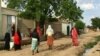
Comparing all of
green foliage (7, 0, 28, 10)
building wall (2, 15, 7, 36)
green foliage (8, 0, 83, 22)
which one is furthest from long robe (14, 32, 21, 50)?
green foliage (7, 0, 28, 10)

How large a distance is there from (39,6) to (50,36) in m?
17.6

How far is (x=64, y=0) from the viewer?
46.2m

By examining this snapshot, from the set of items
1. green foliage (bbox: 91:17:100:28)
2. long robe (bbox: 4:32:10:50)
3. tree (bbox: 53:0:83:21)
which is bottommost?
green foliage (bbox: 91:17:100:28)

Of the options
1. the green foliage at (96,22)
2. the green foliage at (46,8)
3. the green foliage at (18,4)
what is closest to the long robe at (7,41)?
the green foliage at (46,8)

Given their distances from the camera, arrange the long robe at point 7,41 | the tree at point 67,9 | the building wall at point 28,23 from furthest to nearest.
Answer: the building wall at point 28,23
the tree at point 67,9
the long robe at point 7,41

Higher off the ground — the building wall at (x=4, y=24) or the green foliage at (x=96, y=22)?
the building wall at (x=4, y=24)

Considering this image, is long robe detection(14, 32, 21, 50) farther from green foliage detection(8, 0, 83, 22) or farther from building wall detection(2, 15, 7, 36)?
green foliage detection(8, 0, 83, 22)

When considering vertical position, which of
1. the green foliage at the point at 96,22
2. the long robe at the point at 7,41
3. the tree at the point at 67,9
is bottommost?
the green foliage at the point at 96,22

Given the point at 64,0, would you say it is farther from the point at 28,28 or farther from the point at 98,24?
the point at 98,24

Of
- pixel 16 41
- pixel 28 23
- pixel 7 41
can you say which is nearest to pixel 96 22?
pixel 28 23

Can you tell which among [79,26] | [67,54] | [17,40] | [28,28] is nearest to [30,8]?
[28,28]

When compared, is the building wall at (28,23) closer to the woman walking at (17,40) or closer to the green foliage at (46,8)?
the green foliage at (46,8)

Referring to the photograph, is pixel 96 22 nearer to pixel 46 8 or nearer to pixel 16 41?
pixel 46 8

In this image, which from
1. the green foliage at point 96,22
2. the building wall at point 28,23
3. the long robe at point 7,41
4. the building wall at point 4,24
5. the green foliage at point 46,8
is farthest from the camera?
the green foliage at point 96,22
